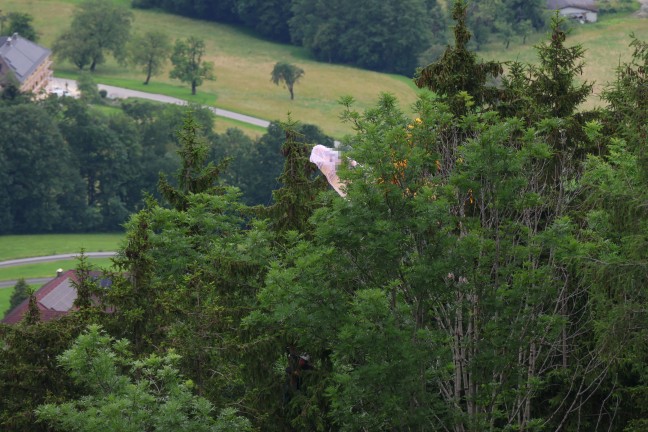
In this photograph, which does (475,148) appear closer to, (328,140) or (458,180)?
(458,180)

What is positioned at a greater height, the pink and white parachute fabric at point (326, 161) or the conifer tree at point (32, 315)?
the pink and white parachute fabric at point (326, 161)

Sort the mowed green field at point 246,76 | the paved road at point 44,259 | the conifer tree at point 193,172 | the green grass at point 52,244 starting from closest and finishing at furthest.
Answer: the conifer tree at point 193,172, the paved road at point 44,259, the green grass at point 52,244, the mowed green field at point 246,76

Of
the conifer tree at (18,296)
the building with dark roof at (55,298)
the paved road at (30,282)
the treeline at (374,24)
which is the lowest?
the paved road at (30,282)

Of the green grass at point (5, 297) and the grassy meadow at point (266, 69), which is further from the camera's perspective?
the grassy meadow at point (266, 69)

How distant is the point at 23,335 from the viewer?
1058 inches

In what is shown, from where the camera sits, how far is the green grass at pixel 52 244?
11675 centimetres

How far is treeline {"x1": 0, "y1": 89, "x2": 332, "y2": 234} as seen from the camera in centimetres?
12800

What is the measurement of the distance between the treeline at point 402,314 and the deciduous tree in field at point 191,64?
126701 mm

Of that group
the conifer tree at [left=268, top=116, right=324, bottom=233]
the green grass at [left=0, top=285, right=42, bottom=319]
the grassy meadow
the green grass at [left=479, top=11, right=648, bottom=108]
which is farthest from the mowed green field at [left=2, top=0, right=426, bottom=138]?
the conifer tree at [left=268, top=116, right=324, bottom=233]

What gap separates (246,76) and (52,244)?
46.8 meters

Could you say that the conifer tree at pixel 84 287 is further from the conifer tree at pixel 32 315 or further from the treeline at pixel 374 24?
the treeline at pixel 374 24

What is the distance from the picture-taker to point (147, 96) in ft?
504

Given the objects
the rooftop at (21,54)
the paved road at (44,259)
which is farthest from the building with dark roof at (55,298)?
the rooftop at (21,54)

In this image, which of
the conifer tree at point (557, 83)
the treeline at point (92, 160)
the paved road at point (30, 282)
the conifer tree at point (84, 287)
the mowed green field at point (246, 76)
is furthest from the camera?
the mowed green field at point (246, 76)
